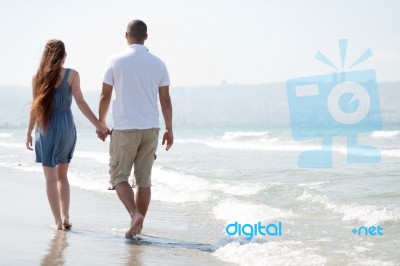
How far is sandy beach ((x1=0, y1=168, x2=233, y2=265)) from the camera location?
16.5 ft

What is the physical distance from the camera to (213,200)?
29.2 feet

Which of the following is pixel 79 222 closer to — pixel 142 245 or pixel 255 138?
pixel 142 245

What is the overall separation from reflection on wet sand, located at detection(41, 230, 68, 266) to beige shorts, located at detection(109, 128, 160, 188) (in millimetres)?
640

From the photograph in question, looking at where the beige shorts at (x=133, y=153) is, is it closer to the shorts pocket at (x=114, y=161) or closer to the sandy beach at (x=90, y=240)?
the shorts pocket at (x=114, y=161)

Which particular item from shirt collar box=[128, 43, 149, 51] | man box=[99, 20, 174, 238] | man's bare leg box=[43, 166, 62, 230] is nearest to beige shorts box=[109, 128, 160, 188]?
man box=[99, 20, 174, 238]

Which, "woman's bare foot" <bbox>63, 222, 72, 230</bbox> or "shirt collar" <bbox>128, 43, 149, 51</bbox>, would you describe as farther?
"woman's bare foot" <bbox>63, 222, 72, 230</bbox>

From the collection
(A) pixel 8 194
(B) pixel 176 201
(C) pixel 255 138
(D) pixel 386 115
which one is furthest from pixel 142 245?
(D) pixel 386 115

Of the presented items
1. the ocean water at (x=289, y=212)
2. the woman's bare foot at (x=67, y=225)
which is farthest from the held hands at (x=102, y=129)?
the ocean water at (x=289, y=212)

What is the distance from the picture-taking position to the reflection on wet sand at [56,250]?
4.83 meters

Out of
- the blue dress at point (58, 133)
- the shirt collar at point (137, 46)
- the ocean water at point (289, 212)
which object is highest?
the shirt collar at point (137, 46)

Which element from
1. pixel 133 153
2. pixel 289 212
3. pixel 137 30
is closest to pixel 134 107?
pixel 133 153

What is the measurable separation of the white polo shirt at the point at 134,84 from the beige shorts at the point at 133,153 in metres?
0.08

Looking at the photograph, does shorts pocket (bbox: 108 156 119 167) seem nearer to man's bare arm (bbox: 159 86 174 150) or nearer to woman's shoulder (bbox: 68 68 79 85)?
man's bare arm (bbox: 159 86 174 150)

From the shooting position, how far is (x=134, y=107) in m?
5.86
